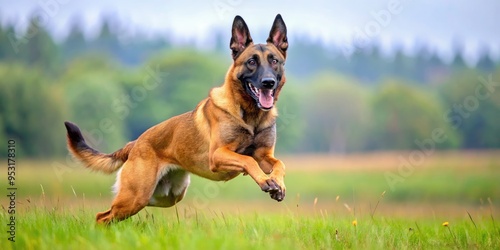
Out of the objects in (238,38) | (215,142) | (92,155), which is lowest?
(92,155)

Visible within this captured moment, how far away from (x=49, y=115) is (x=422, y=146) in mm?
43530

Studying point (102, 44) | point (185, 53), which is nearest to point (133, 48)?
point (102, 44)

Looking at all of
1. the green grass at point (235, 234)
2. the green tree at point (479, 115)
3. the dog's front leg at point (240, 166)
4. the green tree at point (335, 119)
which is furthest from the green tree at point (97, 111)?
the dog's front leg at point (240, 166)

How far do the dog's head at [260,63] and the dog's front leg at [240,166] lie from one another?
2.18ft

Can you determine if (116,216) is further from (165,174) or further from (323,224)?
(323,224)

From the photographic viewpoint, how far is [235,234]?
661 centimetres

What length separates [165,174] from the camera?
8586mm

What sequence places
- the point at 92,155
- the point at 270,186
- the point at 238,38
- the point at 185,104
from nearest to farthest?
1. the point at 270,186
2. the point at 238,38
3. the point at 92,155
4. the point at 185,104

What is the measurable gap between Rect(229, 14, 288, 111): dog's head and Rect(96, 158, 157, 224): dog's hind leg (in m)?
1.64

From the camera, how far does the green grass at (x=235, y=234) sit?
605 centimetres

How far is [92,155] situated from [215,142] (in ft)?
6.93

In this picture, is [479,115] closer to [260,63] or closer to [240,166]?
[260,63]

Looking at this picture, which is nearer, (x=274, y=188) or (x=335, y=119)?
(x=274, y=188)

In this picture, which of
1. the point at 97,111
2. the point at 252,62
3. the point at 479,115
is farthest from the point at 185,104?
the point at 252,62
